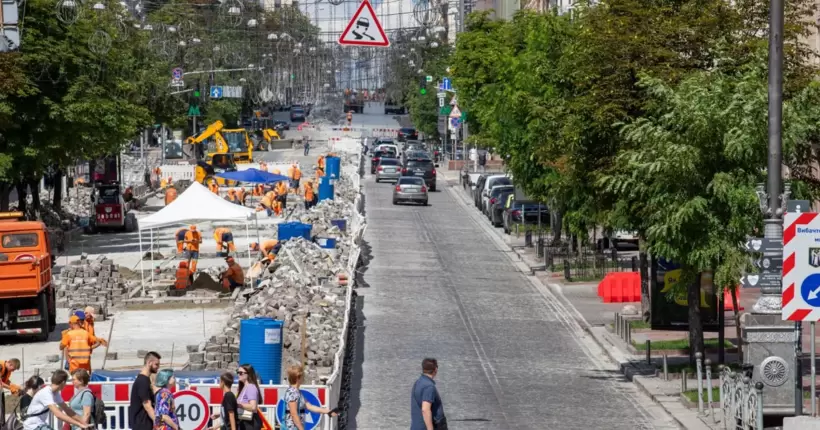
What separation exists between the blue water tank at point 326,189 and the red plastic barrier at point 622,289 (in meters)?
27.2

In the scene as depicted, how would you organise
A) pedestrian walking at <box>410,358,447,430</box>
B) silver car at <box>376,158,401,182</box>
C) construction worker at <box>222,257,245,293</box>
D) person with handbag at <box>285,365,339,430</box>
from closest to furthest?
pedestrian walking at <box>410,358,447,430</box> < person with handbag at <box>285,365,339,430</box> < construction worker at <box>222,257,245,293</box> < silver car at <box>376,158,401,182</box>

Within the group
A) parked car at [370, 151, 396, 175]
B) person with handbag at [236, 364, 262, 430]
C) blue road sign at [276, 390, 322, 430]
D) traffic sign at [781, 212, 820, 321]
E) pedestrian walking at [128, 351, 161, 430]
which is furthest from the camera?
parked car at [370, 151, 396, 175]

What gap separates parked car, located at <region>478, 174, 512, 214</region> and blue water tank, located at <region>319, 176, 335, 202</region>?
6.26 metres

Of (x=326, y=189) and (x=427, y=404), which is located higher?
(x=427, y=404)

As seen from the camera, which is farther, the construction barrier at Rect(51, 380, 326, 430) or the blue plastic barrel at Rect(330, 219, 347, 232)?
the blue plastic barrel at Rect(330, 219, 347, 232)

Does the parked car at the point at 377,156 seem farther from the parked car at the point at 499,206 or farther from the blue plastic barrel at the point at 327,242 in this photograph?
the blue plastic barrel at the point at 327,242

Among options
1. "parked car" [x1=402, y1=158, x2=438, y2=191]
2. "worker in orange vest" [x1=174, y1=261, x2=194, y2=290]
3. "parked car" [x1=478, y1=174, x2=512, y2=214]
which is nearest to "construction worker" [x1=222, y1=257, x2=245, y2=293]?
"worker in orange vest" [x1=174, y1=261, x2=194, y2=290]

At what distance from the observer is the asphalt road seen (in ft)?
77.1

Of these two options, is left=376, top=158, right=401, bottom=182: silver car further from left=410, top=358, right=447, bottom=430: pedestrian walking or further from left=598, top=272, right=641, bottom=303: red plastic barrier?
left=410, top=358, right=447, bottom=430: pedestrian walking

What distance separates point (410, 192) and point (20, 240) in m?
36.3

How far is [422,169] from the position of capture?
77.4 metres

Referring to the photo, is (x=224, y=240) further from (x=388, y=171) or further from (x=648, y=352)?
(x=388, y=171)

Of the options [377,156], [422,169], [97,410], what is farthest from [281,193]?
[97,410]

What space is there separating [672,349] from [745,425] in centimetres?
959
